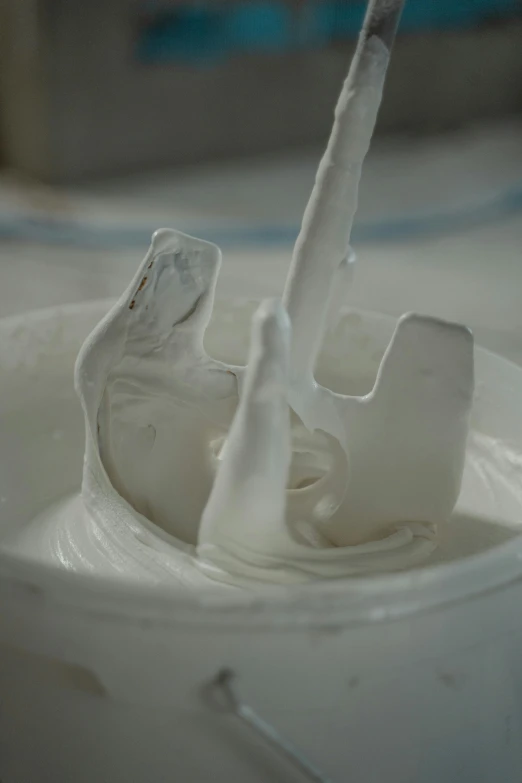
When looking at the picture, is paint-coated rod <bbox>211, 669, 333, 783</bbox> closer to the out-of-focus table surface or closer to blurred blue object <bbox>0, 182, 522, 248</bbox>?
the out-of-focus table surface

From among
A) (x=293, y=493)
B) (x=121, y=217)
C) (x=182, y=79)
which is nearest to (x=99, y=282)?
(x=121, y=217)

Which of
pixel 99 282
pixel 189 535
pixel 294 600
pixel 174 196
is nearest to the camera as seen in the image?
pixel 294 600

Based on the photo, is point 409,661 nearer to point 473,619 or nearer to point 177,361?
point 473,619

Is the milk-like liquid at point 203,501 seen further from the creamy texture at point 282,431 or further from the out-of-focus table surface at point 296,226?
the out-of-focus table surface at point 296,226

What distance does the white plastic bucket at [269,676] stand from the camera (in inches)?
8.8

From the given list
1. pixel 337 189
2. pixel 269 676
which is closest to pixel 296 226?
pixel 337 189

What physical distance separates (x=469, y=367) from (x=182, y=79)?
1.90ft

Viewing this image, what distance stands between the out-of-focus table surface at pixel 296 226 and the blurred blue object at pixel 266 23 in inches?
4.1

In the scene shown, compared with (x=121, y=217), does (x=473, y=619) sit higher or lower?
higher

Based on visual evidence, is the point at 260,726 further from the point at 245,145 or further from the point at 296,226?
the point at 245,145

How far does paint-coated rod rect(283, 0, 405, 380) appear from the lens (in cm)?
30

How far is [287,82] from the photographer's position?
0.82 meters

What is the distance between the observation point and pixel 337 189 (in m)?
0.31

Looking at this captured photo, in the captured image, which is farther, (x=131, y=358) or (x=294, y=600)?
(x=131, y=358)
